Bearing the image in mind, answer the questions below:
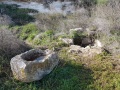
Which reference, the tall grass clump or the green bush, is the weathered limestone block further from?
the green bush

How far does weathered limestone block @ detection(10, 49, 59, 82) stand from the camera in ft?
15.2

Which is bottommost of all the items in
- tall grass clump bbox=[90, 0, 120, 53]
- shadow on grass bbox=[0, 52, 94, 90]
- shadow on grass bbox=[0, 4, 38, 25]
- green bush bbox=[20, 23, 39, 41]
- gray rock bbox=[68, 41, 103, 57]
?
shadow on grass bbox=[0, 4, 38, 25]

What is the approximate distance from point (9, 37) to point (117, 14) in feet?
12.4

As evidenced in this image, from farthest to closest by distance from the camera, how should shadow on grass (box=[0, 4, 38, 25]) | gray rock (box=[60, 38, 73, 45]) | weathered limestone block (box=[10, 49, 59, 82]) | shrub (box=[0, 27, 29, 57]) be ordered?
shadow on grass (box=[0, 4, 38, 25]) < gray rock (box=[60, 38, 73, 45]) < shrub (box=[0, 27, 29, 57]) < weathered limestone block (box=[10, 49, 59, 82])

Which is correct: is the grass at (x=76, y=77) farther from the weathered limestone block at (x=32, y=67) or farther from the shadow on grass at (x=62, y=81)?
the weathered limestone block at (x=32, y=67)

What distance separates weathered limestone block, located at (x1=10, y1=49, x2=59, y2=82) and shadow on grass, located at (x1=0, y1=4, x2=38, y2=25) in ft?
23.6

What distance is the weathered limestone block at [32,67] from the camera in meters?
4.64

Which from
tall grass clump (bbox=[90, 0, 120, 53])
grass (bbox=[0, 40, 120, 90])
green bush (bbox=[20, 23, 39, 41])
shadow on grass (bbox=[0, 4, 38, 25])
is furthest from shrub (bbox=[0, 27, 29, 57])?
shadow on grass (bbox=[0, 4, 38, 25])

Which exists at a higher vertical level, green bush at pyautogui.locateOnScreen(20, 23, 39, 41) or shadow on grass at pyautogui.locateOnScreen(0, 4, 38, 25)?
green bush at pyautogui.locateOnScreen(20, 23, 39, 41)

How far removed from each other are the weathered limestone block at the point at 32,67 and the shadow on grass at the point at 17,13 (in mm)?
7200

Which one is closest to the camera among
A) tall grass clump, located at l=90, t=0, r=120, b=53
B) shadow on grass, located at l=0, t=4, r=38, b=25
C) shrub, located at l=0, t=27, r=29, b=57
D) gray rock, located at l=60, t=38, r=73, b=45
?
shrub, located at l=0, t=27, r=29, b=57

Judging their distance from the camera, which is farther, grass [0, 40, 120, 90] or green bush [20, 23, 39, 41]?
green bush [20, 23, 39, 41]

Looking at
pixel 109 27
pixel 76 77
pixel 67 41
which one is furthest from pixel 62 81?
pixel 109 27

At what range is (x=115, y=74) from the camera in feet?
16.0
